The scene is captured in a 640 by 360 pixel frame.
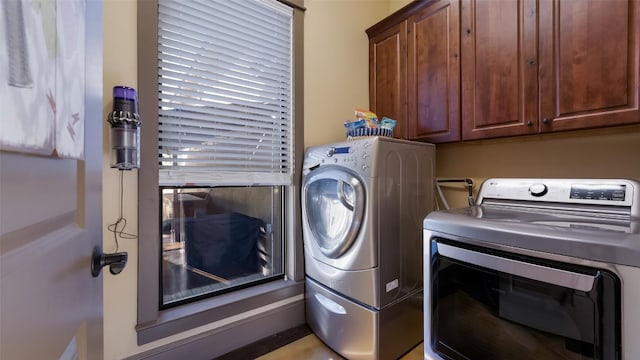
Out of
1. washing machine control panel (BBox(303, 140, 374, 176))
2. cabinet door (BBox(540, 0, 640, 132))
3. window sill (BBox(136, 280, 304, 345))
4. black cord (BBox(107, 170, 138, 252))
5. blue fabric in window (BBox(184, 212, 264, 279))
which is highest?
cabinet door (BBox(540, 0, 640, 132))

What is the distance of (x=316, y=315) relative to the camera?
1866 mm

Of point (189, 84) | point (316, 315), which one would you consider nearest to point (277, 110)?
point (189, 84)

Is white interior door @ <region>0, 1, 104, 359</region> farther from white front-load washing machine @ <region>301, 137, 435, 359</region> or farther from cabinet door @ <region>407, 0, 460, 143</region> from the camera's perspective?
cabinet door @ <region>407, 0, 460, 143</region>

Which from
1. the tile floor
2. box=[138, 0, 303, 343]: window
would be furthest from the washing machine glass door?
the tile floor

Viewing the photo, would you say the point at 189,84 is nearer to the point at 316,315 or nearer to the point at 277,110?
the point at 277,110

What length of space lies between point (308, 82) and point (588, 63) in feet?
5.18

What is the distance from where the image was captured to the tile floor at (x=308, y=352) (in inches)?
65.2

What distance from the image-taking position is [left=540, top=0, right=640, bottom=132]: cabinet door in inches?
46.1

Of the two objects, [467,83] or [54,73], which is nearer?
[54,73]

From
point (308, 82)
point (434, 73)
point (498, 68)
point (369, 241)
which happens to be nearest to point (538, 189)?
point (498, 68)

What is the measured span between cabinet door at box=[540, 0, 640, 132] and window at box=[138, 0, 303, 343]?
146 cm

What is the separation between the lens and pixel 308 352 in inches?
67.5

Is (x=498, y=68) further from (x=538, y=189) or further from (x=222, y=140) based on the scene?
(x=222, y=140)

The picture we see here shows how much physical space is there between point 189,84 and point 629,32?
6.99 ft
